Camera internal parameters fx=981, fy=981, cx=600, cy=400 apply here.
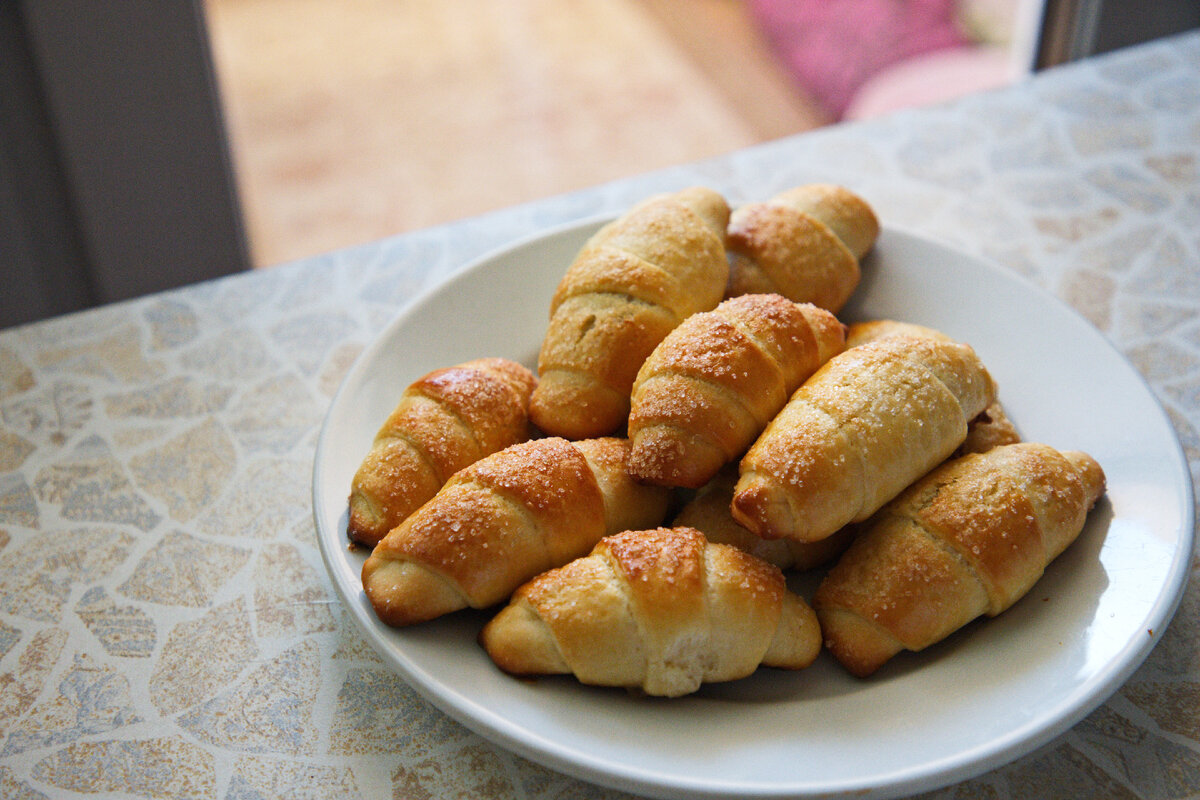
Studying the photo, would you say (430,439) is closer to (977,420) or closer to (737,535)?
(737,535)

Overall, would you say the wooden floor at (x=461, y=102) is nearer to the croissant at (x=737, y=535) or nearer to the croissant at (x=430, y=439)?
the croissant at (x=430, y=439)

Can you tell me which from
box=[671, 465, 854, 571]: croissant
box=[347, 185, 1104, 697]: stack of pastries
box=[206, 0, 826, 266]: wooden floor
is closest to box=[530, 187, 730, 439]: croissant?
box=[347, 185, 1104, 697]: stack of pastries

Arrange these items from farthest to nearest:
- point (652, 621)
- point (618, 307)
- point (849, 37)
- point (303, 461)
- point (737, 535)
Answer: point (849, 37), point (303, 461), point (618, 307), point (737, 535), point (652, 621)

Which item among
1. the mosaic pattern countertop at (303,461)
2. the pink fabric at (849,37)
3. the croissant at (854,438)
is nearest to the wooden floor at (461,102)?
the pink fabric at (849,37)

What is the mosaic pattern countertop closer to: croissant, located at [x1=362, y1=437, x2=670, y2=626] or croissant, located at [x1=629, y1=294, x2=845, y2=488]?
croissant, located at [x1=362, y1=437, x2=670, y2=626]

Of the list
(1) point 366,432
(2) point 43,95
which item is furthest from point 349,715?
(2) point 43,95

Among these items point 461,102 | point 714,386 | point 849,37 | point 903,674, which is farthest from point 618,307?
point 849,37

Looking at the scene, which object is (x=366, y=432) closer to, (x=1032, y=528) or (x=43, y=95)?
(x=1032, y=528)
